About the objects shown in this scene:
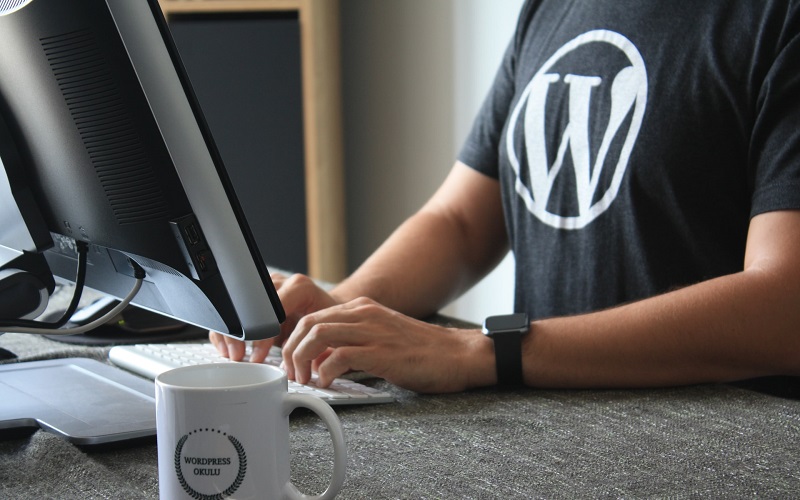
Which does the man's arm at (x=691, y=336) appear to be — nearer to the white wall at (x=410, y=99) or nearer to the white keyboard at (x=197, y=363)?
the white keyboard at (x=197, y=363)

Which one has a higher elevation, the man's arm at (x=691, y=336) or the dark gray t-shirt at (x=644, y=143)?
the dark gray t-shirt at (x=644, y=143)

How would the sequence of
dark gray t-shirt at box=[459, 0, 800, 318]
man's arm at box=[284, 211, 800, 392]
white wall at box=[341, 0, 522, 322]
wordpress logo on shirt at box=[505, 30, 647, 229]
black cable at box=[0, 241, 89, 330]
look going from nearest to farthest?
black cable at box=[0, 241, 89, 330] → man's arm at box=[284, 211, 800, 392] → dark gray t-shirt at box=[459, 0, 800, 318] → wordpress logo on shirt at box=[505, 30, 647, 229] → white wall at box=[341, 0, 522, 322]

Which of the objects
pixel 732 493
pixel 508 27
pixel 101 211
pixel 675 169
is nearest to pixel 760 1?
pixel 675 169

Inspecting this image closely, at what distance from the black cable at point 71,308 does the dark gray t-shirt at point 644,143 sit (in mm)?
684

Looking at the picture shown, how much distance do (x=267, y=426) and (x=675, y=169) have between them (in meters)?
0.75

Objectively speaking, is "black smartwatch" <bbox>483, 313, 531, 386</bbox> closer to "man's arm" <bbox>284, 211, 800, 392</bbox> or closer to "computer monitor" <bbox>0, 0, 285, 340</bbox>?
"man's arm" <bbox>284, 211, 800, 392</bbox>

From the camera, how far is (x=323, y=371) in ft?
2.71

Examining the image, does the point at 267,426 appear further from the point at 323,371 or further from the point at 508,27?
the point at 508,27

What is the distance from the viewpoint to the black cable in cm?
73

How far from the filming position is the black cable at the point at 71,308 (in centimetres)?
73

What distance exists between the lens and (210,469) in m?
0.50

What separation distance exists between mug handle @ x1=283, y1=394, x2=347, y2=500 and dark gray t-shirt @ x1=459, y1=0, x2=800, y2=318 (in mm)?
623

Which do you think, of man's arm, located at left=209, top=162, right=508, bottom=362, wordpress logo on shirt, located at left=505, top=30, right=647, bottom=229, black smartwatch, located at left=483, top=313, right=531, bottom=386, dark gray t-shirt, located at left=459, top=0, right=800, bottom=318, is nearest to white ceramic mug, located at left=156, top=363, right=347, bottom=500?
black smartwatch, located at left=483, top=313, right=531, bottom=386

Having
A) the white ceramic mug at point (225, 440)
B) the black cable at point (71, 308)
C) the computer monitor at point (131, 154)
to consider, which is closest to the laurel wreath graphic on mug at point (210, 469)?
the white ceramic mug at point (225, 440)
